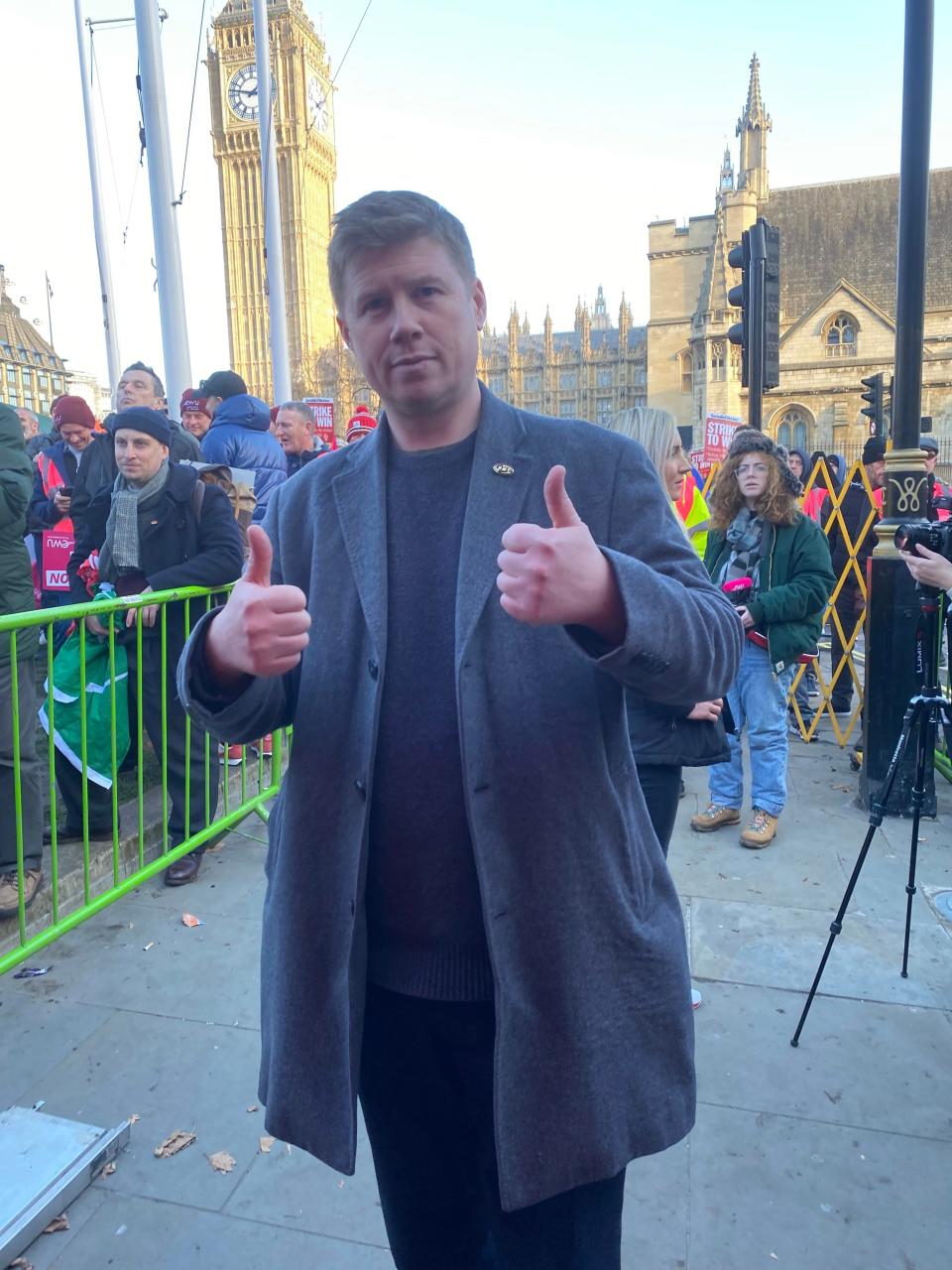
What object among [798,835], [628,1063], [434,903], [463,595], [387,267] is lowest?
[798,835]

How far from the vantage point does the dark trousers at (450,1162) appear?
4.68 ft

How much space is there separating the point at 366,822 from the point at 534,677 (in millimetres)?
345

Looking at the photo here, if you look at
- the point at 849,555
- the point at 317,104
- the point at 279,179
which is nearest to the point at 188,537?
the point at 849,555

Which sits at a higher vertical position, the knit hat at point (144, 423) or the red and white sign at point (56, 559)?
the knit hat at point (144, 423)

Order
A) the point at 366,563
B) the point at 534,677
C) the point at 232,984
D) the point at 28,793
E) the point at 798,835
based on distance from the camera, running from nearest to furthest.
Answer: the point at 534,677
the point at 366,563
the point at 232,984
the point at 28,793
the point at 798,835

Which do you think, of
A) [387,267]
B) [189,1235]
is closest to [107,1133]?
[189,1235]

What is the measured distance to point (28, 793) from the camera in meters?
3.70

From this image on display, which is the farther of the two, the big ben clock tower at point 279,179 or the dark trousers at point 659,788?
the big ben clock tower at point 279,179

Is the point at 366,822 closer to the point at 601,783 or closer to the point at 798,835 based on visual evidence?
the point at 601,783

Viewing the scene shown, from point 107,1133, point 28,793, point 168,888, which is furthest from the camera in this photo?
point 168,888

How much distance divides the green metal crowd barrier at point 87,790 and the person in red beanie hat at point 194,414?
3.77 meters

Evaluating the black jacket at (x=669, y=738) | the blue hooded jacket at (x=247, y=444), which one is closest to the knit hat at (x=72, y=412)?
the blue hooded jacket at (x=247, y=444)

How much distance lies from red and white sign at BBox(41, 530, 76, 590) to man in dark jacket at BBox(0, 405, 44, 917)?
2.40 metres

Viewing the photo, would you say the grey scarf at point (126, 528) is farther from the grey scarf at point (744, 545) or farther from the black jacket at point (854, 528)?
the black jacket at point (854, 528)
